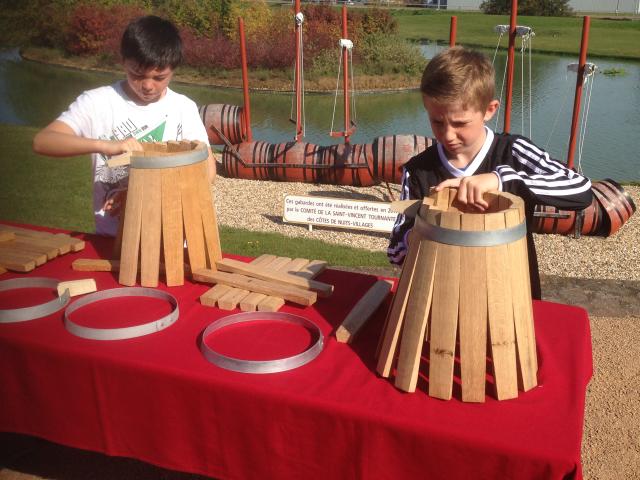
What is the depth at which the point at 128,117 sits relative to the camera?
2.55 metres

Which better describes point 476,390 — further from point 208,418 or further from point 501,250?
point 208,418

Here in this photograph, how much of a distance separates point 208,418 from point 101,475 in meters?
1.40

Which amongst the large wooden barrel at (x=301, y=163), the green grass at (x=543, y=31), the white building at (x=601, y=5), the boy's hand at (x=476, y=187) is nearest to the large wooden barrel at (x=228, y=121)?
the large wooden barrel at (x=301, y=163)

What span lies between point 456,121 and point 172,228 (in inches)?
39.9

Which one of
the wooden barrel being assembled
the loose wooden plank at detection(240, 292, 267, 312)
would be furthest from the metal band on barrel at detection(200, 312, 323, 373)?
the wooden barrel being assembled

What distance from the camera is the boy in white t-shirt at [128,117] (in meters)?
2.23

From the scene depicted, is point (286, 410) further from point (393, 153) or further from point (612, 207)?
point (393, 153)

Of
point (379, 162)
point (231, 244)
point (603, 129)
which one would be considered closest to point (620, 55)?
point (603, 129)

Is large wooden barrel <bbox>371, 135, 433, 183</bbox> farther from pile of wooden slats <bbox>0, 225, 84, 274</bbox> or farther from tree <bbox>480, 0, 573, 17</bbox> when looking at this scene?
tree <bbox>480, 0, 573, 17</bbox>

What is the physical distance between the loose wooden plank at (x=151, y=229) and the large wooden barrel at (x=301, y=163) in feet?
21.5

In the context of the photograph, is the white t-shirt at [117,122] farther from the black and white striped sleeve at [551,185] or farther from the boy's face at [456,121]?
the black and white striped sleeve at [551,185]

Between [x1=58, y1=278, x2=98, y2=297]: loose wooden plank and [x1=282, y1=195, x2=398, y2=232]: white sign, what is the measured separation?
4.52m

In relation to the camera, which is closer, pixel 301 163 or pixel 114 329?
pixel 114 329

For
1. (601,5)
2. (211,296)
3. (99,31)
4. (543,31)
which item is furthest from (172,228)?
(543,31)
